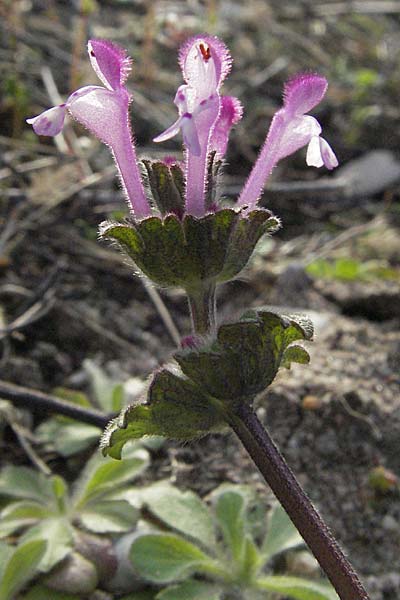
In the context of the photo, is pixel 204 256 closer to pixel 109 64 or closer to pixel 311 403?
pixel 109 64

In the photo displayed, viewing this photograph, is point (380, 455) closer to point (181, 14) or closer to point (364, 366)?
point (364, 366)

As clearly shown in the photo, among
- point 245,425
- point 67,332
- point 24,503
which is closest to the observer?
point 245,425

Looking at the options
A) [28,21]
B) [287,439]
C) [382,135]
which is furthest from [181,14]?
[287,439]

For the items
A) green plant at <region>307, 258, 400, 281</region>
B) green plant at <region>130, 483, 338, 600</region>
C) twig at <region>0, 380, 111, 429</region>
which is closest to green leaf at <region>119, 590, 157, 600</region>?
green plant at <region>130, 483, 338, 600</region>

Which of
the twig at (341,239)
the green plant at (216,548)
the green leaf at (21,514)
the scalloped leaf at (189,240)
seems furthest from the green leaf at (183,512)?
the twig at (341,239)

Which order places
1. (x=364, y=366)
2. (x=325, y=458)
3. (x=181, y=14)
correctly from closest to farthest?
(x=325, y=458) < (x=364, y=366) < (x=181, y=14)

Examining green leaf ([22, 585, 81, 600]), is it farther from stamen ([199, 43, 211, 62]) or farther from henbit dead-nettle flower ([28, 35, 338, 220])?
stamen ([199, 43, 211, 62])
